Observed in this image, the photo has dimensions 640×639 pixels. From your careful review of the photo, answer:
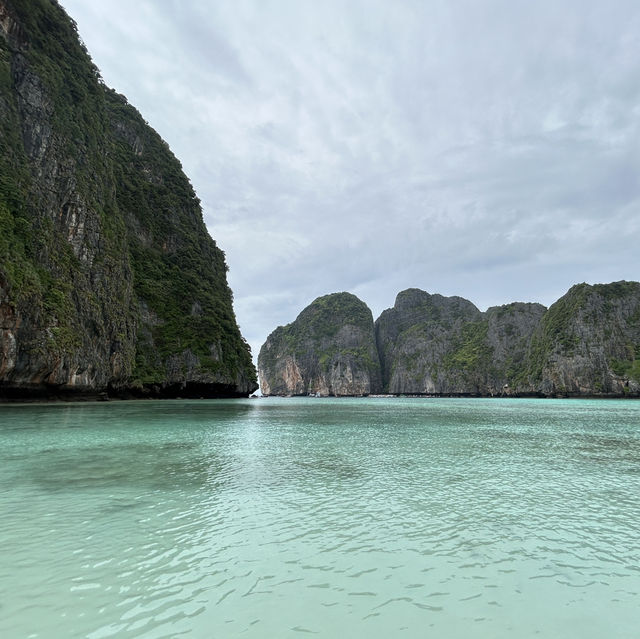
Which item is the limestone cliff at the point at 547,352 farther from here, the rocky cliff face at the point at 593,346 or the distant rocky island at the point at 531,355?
Result: the distant rocky island at the point at 531,355

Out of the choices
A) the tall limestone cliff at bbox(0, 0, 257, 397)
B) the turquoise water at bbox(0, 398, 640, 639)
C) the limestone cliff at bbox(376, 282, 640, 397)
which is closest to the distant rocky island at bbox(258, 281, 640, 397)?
the limestone cliff at bbox(376, 282, 640, 397)

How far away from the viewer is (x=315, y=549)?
19.6 ft

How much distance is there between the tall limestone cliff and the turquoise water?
975 inches

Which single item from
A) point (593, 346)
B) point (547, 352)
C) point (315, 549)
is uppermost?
point (593, 346)

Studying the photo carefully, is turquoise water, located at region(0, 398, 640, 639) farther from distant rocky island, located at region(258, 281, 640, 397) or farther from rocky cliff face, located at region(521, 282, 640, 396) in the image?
distant rocky island, located at region(258, 281, 640, 397)

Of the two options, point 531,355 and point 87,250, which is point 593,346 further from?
point 87,250

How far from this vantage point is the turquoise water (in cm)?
415

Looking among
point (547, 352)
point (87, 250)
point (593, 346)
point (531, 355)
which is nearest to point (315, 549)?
point (87, 250)

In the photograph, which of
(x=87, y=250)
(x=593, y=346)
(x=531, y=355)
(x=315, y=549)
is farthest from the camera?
(x=531, y=355)

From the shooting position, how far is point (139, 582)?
4805 millimetres

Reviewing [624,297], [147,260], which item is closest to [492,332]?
[624,297]

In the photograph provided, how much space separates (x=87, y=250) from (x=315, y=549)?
1845 inches

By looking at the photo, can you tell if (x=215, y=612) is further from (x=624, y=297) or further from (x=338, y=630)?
(x=624, y=297)

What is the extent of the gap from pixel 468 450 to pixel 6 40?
2174 inches
